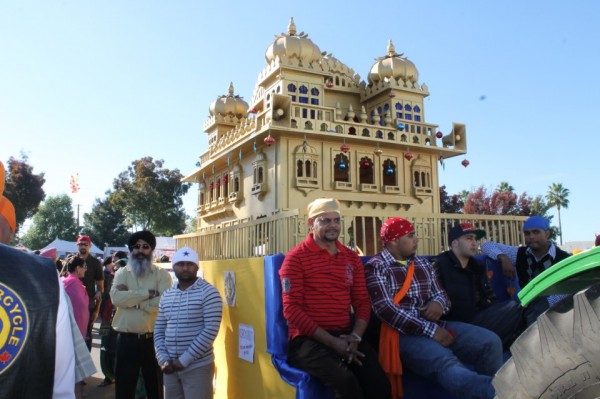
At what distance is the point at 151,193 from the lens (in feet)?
130

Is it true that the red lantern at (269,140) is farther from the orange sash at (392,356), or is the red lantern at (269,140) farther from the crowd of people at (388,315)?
the orange sash at (392,356)

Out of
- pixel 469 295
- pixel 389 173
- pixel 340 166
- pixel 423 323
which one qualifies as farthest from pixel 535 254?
pixel 389 173

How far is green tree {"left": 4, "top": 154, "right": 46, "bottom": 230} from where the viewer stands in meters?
39.5

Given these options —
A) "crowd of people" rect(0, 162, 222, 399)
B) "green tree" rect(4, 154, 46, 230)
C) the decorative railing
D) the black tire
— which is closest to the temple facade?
the decorative railing

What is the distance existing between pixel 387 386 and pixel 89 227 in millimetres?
64596

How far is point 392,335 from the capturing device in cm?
412

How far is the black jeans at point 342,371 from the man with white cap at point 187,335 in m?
1.25

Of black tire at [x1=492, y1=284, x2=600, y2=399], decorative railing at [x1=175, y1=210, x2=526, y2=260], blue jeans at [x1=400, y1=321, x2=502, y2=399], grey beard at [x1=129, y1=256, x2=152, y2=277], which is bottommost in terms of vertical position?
blue jeans at [x1=400, y1=321, x2=502, y2=399]

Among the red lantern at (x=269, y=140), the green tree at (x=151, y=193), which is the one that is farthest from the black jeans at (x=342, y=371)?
the green tree at (x=151, y=193)

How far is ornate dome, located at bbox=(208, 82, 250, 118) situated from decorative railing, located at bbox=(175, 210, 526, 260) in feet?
46.0

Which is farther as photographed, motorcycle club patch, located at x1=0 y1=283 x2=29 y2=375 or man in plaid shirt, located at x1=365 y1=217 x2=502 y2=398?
man in plaid shirt, located at x1=365 y1=217 x2=502 y2=398

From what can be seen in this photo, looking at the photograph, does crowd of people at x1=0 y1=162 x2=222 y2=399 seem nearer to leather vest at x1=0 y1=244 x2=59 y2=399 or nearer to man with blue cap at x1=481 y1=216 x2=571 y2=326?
leather vest at x1=0 y1=244 x2=59 y2=399

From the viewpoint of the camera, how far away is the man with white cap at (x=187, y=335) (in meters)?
4.73

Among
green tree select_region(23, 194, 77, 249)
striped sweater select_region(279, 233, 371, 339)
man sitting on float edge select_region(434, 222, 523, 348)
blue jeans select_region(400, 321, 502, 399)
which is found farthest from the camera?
green tree select_region(23, 194, 77, 249)
